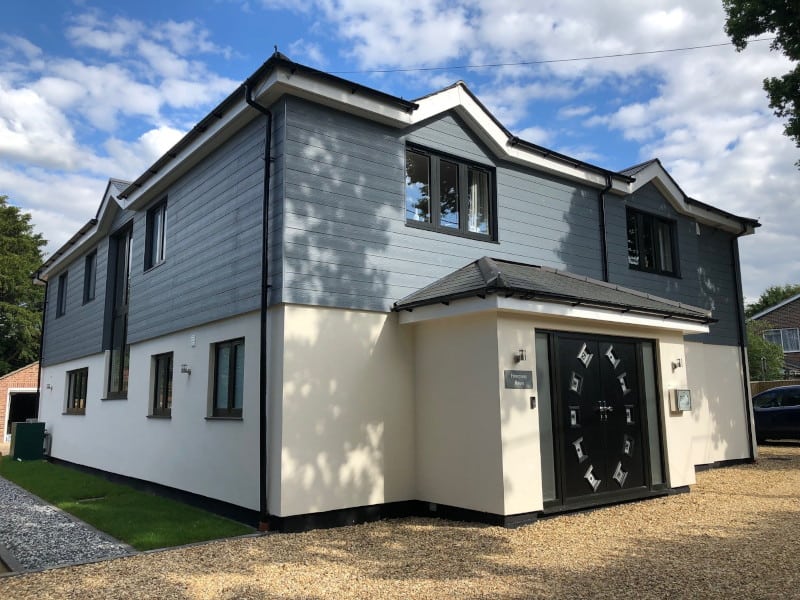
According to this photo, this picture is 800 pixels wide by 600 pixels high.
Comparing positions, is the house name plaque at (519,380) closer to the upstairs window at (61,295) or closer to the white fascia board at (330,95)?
the white fascia board at (330,95)

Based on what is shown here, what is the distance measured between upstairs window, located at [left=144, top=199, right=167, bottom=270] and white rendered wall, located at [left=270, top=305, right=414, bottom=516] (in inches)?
219

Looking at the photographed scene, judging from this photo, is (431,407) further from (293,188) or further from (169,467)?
(169,467)

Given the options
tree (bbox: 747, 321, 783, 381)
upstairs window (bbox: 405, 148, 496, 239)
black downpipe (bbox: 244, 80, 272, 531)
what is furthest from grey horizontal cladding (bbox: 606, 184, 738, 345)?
tree (bbox: 747, 321, 783, 381)

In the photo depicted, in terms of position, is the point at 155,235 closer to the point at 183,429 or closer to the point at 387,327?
the point at 183,429

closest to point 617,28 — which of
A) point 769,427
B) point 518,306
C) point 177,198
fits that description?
point 518,306

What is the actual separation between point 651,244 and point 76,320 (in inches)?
603

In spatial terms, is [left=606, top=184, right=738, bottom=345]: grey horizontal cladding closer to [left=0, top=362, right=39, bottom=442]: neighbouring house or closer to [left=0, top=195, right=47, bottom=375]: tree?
[left=0, top=362, right=39, bottom=442]: neighbouring house

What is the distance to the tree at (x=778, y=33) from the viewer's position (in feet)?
40.4

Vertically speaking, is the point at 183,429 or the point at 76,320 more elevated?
the point at 76,320

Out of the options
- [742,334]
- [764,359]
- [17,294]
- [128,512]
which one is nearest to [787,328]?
[764,359]

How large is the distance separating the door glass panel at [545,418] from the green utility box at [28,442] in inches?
629

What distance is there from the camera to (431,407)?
8422mm

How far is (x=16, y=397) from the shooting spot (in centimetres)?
2805

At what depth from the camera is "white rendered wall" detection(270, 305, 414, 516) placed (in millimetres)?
7488
